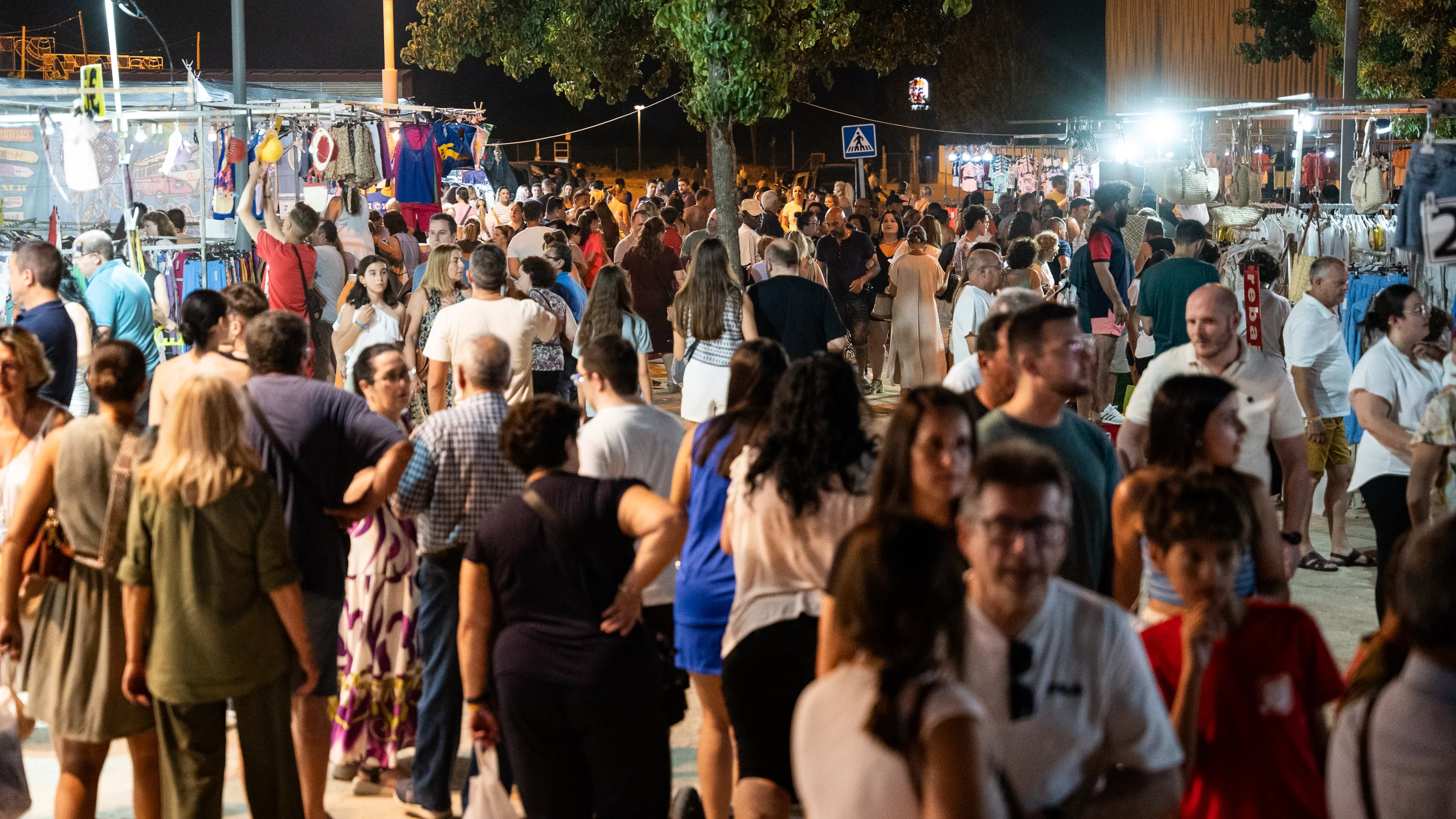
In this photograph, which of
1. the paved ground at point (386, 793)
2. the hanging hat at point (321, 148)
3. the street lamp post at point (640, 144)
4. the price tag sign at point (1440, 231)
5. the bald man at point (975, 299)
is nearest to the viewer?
the paved ground at point (386, 793)

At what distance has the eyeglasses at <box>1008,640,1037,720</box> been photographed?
8.20ft

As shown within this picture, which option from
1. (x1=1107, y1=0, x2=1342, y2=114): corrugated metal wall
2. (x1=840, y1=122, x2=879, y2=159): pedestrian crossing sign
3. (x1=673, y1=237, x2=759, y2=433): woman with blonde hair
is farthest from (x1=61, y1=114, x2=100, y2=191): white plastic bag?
(x1=1107, y1=0, x2=1342, y2=114): corrugated metal wall

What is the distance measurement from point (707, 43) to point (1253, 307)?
21.0 ft

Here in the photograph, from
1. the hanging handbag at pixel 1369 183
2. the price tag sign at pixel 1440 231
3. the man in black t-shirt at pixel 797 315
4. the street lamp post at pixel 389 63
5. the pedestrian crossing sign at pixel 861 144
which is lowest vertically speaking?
the man in black t-shirt at pixel 797 315

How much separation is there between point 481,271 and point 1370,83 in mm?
20963

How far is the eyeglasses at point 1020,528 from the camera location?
8.46ft

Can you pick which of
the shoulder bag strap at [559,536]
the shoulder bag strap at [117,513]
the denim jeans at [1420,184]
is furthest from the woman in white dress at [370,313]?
the denim jeans at [1420,184]

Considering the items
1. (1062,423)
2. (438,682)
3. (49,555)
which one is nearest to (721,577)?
(1062,423)

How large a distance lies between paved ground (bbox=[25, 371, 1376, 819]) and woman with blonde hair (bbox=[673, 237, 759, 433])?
1.79m

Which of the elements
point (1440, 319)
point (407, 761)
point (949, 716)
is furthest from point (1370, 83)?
point (949, 716)

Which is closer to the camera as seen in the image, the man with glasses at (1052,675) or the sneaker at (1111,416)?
the man with glasses at (1052,675)

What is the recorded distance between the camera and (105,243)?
821 centimetres

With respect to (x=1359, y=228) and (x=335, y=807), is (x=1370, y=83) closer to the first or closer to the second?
(x=1359, y=228)

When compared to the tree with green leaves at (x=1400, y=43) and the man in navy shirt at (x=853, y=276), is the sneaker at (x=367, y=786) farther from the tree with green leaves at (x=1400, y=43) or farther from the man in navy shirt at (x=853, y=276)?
the tree with green leaves at (x=1400, y=43)
